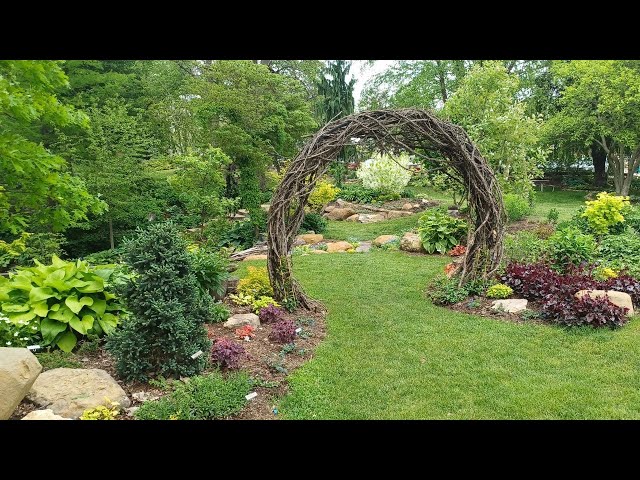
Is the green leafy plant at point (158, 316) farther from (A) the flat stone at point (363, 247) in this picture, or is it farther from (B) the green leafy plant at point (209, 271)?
(A) the flat stone at point (363, 247)

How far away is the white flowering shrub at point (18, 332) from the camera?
3983 mm

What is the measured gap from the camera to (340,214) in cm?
1511

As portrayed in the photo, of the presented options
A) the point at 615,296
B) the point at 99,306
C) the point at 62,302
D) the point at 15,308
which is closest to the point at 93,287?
the point at 99,306

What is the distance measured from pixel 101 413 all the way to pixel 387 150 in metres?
4.56

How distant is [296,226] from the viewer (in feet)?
19.8

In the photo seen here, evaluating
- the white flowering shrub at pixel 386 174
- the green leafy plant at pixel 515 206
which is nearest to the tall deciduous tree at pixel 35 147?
the green leafy plant at pixel 515 206

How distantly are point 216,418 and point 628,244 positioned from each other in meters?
7.64

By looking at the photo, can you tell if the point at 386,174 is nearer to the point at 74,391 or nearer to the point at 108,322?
the point at 108,322

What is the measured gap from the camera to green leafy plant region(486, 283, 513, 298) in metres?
6.06

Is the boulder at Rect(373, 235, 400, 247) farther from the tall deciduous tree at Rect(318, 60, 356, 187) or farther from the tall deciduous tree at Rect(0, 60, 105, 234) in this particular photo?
the tall deciduous tree at Rect(318, 60, 356, 187)

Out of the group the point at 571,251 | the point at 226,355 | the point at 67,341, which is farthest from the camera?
the point at 571,251

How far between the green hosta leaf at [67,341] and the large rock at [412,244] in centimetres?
712
